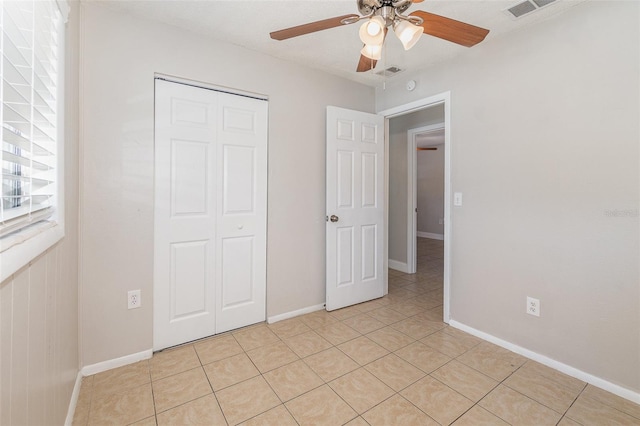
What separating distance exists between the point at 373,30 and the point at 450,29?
42 cm

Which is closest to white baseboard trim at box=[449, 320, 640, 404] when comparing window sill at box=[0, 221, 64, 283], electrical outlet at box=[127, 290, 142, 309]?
electrical outlet at box=[127, 290, 142, 309]

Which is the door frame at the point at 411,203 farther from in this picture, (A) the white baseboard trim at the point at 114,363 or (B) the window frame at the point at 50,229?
(B) the window frame at the point at 50,229

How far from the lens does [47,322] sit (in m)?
1.17

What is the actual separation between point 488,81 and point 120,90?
275 centimetres

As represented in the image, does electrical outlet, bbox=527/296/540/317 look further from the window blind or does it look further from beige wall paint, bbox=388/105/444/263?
the window blind

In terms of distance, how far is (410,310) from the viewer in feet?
9.87

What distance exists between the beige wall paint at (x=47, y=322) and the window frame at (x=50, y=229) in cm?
6

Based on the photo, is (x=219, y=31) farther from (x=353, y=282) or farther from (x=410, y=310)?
(x=410, y=310)

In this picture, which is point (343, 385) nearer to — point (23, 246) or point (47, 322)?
point (47, 322)

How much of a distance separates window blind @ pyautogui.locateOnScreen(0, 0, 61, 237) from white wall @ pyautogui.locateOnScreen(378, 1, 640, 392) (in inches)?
106

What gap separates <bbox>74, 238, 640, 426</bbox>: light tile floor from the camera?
1.57m

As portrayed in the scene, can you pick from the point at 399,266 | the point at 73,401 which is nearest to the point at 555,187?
the point at 399,266

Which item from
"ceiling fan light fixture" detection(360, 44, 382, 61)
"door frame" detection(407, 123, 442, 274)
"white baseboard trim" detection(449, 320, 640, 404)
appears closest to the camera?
"ceiling fan light fixture" detection(360, 44, 382, 61)

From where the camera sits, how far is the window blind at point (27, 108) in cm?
82
